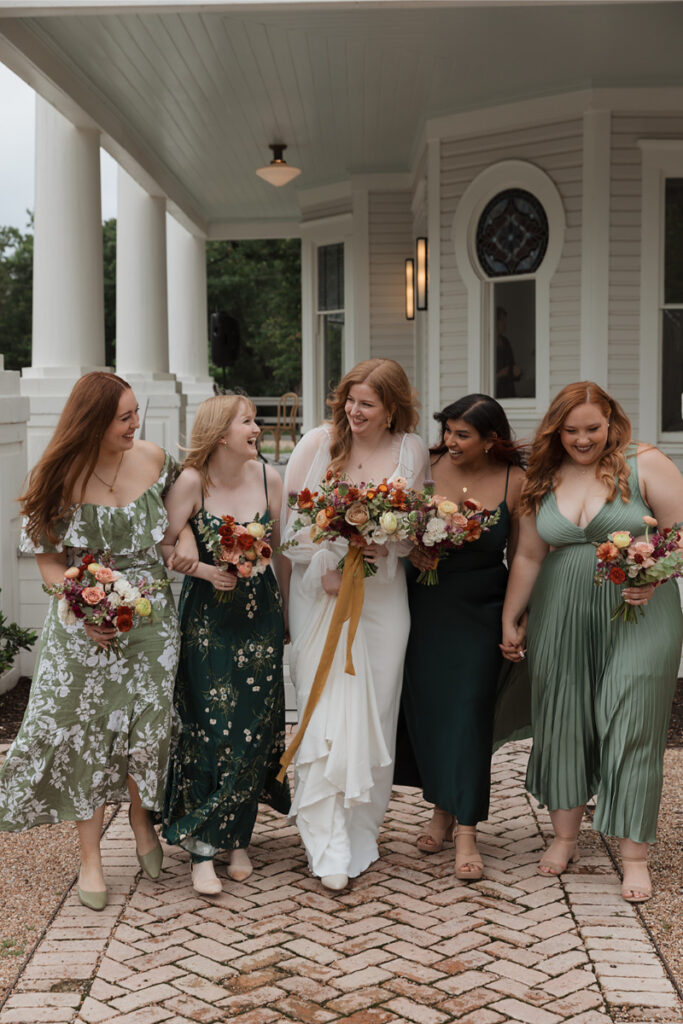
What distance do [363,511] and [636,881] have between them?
1.71 metres

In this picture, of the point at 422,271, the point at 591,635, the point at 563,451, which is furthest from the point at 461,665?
the point at 422,271

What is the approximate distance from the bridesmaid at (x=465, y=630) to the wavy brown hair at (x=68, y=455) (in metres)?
1.28

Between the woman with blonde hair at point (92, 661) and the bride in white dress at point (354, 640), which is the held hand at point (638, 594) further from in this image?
the woman with blonde hair at point (92, 661)

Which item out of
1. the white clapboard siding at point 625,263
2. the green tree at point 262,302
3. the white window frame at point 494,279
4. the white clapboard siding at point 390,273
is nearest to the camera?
the white clapboard siding at point 625,263

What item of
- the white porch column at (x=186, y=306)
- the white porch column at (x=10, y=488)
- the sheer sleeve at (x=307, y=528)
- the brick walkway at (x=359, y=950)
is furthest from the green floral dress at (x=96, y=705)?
the white porch column at (x=186, y=306)

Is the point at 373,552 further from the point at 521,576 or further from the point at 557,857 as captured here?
the point at 557,857

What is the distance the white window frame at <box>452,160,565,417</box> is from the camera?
34.7ft

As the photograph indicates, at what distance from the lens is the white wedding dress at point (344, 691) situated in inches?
173

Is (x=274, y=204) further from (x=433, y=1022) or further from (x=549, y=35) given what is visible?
(x=433, y=1022)

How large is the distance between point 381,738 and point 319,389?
41.5ft

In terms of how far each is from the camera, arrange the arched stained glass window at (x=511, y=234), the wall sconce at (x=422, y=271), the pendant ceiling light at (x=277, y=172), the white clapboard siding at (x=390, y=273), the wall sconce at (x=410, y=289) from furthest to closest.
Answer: the white clapboard siding at (x=390, y=273) < the wall sconce at (x=410, y=289) < the pendant ceiling light at (x=277, y=172) < the wall sconce at (x=422, y=271) < the arched stained glass window at (x=511, y=234)

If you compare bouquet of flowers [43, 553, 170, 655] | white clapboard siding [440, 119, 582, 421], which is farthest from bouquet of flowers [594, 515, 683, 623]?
white clapboard siding [440, 119, 582, 421]

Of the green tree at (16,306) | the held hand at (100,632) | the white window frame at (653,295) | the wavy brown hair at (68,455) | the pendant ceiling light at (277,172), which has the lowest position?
the held hand at (100,632)

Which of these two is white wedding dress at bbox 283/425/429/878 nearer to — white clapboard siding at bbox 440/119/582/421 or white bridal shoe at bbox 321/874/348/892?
white bridal shoe at bbox 321/874/348/892
